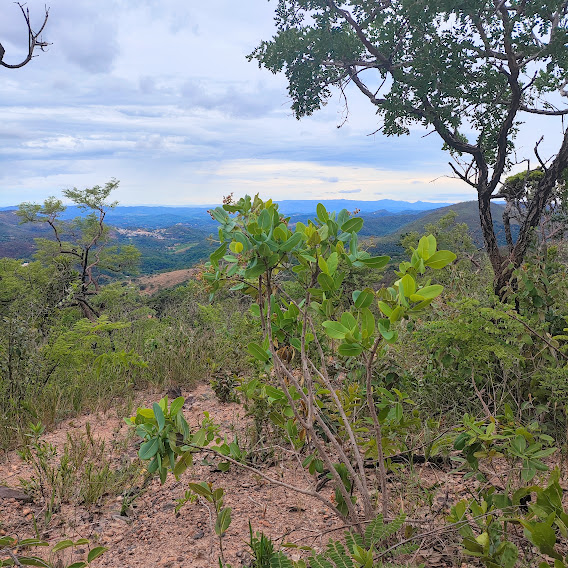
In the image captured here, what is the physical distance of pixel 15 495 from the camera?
8.58 ft

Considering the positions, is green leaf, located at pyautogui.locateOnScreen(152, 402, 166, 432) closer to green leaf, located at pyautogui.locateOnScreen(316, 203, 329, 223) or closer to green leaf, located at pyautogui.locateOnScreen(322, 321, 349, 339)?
green leaf, located at pyautogui.locateOnScreen(322, 321, 349, 339)

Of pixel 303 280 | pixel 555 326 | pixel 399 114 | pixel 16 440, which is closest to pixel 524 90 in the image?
pixel 399 114

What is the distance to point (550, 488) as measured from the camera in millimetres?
1167

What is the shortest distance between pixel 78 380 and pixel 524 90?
7368 mm

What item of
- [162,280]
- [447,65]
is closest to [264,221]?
[447,65]

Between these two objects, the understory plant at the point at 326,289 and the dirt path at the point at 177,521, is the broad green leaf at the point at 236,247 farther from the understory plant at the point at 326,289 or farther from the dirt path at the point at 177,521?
the dirt path at the point at 177,521

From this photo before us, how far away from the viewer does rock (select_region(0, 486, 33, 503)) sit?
2602 millimetres

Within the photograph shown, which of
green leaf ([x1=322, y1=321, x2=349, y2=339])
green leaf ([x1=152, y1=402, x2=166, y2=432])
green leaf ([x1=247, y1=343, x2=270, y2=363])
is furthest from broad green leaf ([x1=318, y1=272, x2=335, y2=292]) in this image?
green leaf ([x1=152, y1=402, x2=166, y2=432])

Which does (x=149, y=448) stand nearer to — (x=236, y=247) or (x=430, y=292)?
(x=236, y=247)

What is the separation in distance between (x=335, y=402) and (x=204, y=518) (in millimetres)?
1033

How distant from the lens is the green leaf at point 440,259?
1.34m

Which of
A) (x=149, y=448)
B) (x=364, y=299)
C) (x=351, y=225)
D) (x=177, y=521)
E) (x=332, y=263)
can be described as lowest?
(x=177, y=521)

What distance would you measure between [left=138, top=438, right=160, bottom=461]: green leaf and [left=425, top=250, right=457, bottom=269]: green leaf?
1060 mm

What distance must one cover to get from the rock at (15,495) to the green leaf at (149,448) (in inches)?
69.5
